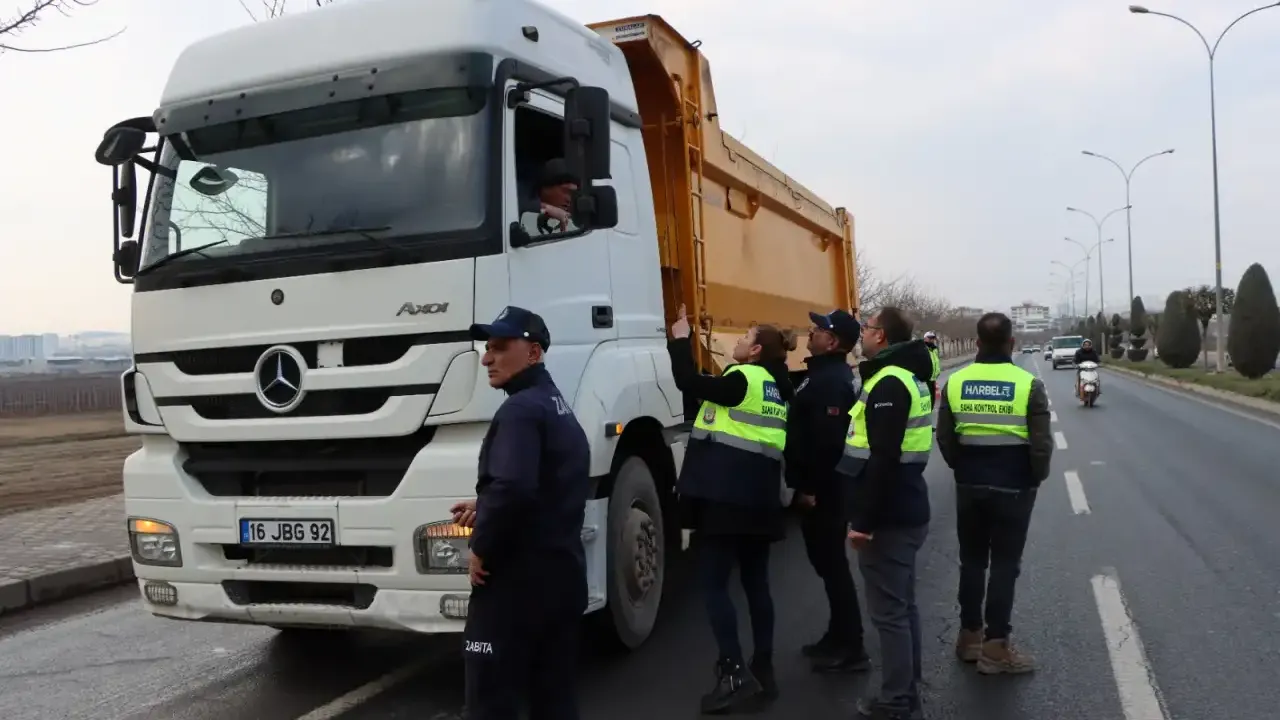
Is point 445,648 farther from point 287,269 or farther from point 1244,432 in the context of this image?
point 1244,432

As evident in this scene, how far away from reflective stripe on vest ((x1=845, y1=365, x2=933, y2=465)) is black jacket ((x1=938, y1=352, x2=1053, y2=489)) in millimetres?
527

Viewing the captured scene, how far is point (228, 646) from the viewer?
5711 millimetres

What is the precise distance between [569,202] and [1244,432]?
53.2 ft

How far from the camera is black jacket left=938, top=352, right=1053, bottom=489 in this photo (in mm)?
4684

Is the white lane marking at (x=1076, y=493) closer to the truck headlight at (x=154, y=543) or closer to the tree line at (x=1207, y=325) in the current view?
the truck headlight at (x=154, y=543)

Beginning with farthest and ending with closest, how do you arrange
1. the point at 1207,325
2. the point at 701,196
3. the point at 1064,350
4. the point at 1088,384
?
the point at 1064,350 < the point at 1207,325 < the point at 1088,384 < the point at 701,196

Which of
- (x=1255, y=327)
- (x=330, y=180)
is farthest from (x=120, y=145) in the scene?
(x=1255, y=327)

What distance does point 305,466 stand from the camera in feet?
14.0

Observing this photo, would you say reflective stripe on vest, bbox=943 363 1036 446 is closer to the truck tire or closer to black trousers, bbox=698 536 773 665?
black trousers, bbox=698 536 773 665

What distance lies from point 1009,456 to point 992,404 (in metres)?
0.25

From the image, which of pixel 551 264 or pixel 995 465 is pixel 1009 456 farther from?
pixel 551 264

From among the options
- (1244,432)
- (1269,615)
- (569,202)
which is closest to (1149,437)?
(1244,432)

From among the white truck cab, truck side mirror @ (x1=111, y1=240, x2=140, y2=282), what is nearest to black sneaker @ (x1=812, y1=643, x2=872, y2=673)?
the white truck cab

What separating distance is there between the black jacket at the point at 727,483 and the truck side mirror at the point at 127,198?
2764 mm
